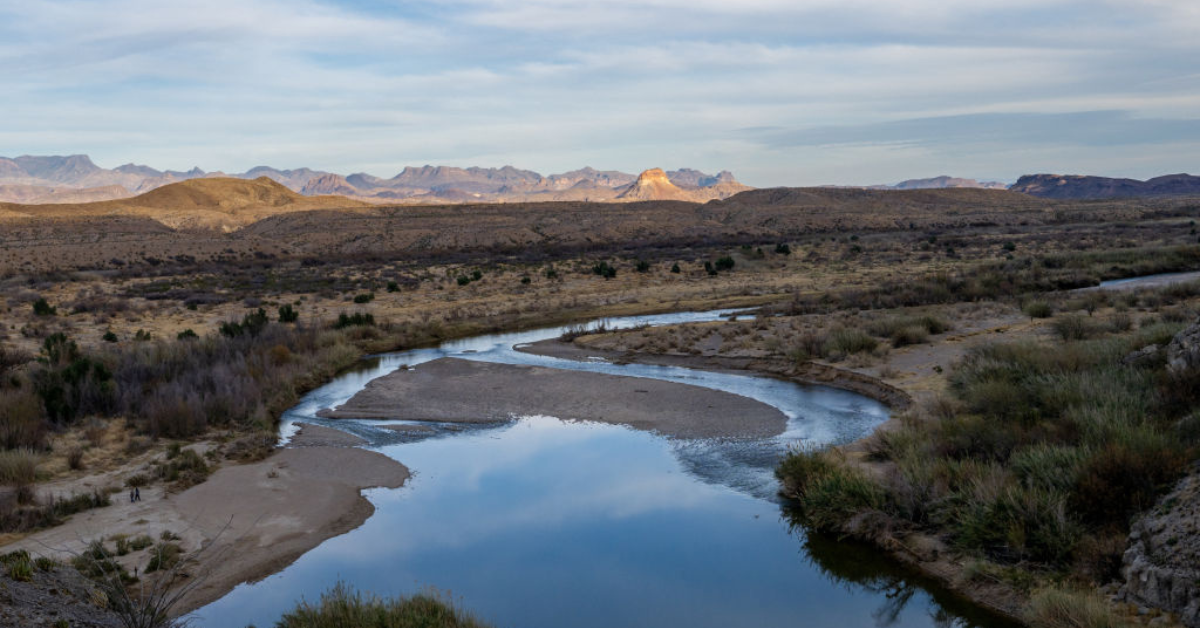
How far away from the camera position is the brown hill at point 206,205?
107 metres

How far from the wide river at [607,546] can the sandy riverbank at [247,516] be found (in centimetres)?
30

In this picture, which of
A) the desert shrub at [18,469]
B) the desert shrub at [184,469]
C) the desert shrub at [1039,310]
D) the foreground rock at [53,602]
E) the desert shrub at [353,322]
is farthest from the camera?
the desert shrub at [353,322]

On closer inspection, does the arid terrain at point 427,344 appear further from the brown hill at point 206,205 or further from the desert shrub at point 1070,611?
the brown hill at point 206,205

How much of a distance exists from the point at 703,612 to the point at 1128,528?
4.27 meters

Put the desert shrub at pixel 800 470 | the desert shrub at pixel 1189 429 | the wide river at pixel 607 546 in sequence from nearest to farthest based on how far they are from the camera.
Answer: the wide river at pixel 607 546 < the desert shrub at pixel 1189 429 < the desert shrub at pixel 800 470

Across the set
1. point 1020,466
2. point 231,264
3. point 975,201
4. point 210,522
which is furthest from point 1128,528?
point 975,201

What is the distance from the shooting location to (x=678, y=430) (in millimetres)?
15789

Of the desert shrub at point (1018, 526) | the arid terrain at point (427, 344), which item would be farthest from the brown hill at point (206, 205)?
the desert shrub at point (1018, 526)

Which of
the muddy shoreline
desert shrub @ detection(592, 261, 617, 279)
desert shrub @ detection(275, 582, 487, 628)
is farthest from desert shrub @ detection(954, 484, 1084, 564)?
desert shrub @ detection(592, 261, 617, 279)

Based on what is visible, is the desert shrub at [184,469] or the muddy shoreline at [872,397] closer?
the muddy shoreline at [872,397]

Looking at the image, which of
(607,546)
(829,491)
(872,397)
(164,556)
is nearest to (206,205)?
(872,397)

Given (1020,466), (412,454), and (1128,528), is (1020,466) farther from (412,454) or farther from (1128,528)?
(412,454)

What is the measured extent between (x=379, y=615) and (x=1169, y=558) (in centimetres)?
694

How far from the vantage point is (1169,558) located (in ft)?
24.3
